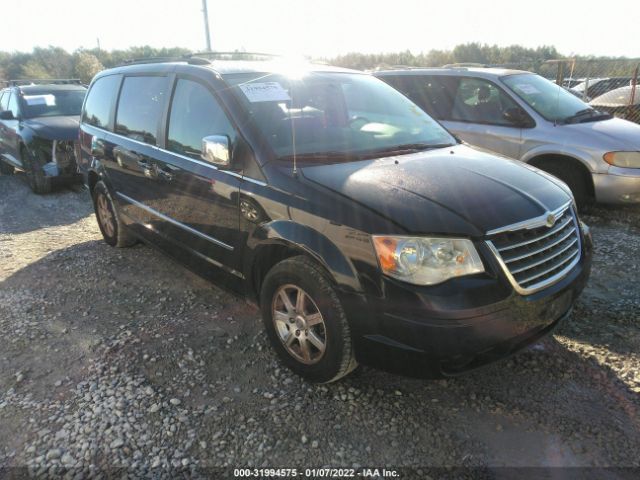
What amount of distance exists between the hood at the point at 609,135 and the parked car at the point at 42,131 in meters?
7.17

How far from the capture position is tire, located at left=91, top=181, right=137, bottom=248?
15.5 feet

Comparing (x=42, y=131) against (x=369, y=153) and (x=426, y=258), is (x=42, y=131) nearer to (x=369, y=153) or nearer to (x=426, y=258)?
(x=369, y=153)

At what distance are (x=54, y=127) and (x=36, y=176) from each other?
0.84 m

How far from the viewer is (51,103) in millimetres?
8320

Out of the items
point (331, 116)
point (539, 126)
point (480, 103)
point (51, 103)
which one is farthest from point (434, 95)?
point (51, 103)

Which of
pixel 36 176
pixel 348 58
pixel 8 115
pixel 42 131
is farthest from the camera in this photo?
pixel 348 58

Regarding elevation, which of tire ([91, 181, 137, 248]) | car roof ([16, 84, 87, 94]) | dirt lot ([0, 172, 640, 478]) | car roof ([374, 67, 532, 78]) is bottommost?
dirt lot ([0, 172, 640, 478])

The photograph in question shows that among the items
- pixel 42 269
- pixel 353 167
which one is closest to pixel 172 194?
pixel 353 167

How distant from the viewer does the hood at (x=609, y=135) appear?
16.8ft

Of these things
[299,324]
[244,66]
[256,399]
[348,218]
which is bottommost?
[256,399]

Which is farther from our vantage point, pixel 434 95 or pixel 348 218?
pixel 434 95

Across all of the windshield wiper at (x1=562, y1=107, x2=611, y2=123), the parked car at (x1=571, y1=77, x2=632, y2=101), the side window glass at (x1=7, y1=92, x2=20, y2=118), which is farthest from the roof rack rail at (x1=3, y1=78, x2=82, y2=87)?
the parked car at (x1=571, y1=77, x2=632, y2=101)

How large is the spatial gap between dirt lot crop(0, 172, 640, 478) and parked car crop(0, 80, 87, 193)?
4191mm

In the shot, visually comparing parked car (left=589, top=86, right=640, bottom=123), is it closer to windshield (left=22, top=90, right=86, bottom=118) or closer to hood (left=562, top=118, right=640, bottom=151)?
hood (left=562, top=118, right=640, bottom=151)
